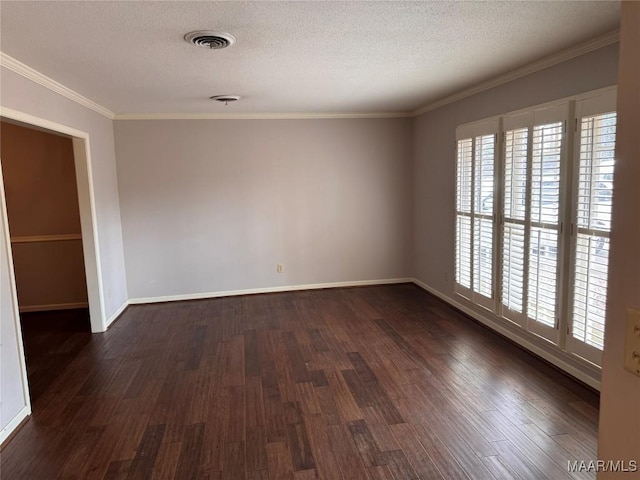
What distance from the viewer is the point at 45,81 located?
128 inches

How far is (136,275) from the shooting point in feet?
17.6

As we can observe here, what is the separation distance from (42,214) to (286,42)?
13.6ft

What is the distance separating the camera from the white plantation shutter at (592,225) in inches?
105

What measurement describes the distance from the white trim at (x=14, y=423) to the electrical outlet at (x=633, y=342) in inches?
125

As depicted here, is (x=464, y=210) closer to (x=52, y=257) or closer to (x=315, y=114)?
(x=315, y=114)

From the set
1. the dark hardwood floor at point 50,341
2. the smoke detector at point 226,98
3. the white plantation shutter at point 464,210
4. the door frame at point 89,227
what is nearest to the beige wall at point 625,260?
the dark hardwood floor at point 50,341

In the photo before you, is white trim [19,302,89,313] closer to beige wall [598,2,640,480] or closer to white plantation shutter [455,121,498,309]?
white plantation shutter [455,121,498,309]

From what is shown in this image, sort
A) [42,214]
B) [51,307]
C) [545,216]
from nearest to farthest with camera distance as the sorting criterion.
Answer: [545,216] < [42,214] < [51,307]

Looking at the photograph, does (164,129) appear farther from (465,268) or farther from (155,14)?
(465,268)

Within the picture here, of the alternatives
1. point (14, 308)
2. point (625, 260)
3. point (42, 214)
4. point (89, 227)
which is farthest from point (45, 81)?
point (625, 260)

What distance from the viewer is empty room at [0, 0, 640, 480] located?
222cm

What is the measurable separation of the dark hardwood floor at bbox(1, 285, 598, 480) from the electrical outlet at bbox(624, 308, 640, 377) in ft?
5.38

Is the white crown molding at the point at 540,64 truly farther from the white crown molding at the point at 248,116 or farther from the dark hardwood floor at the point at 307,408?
the dark hardwood floor at the point at 307,408

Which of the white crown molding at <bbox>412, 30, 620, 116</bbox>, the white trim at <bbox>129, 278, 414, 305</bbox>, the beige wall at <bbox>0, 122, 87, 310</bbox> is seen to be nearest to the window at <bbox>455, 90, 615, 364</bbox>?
the white crown molding at <bbox>412, 30, 620, 116</bbox>
